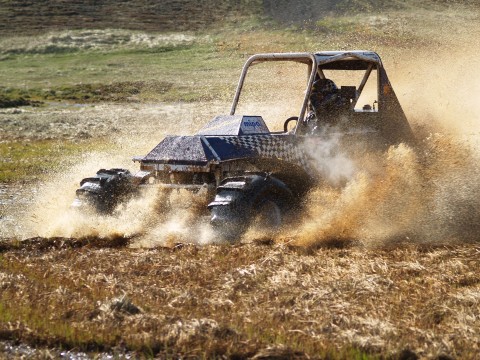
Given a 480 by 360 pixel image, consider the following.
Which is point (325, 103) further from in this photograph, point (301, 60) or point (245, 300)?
point (245, 300)

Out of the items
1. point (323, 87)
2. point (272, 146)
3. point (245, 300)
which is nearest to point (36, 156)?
point (323, 87)

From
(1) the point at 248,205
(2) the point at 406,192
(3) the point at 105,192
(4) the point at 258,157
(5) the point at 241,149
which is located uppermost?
(5) the point at 241,149

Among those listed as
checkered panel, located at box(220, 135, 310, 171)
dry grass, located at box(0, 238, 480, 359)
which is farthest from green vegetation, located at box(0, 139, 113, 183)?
dry grass, located at box(0, 238, 480, 359)

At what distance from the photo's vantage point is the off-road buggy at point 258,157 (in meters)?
9.97

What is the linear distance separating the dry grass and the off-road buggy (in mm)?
746

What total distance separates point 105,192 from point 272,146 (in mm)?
2303

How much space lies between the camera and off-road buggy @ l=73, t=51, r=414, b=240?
9.97 m

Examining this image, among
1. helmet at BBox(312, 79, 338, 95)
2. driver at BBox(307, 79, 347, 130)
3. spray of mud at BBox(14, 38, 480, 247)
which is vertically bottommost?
spray of mud at BBox(14, 38, 480, 247)

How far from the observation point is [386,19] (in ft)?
201

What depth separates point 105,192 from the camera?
11070 millimetres

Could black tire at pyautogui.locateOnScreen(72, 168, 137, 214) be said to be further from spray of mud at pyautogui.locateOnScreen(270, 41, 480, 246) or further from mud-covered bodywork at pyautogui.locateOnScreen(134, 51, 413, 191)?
spray of mud at pyautogui.locateOnScreen(270, 41, 480, 246)

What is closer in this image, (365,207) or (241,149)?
(241,149)

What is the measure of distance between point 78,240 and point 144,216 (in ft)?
3.49

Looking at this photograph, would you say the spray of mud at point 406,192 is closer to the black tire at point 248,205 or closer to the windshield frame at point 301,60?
the black tire at point 248,205
